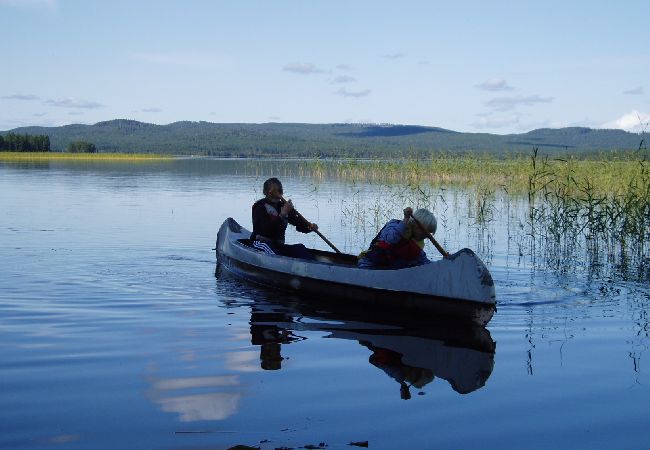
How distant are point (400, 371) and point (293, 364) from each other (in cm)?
94

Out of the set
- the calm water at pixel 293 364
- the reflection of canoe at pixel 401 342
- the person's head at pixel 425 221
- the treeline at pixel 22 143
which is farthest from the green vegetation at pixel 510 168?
the treeline at pixel 22 143

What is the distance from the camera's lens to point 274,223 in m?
11.9

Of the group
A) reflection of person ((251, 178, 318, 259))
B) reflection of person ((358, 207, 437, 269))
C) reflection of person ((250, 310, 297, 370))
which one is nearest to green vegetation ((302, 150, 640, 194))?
reflection of person ((251, 178, 318, 259))

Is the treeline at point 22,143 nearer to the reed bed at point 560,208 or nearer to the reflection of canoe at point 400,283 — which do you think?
the reed bed at point 560,208

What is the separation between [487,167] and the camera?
2188 centimetres

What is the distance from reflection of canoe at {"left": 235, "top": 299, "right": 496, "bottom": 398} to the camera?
6.82m

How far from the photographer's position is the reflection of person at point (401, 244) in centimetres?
902

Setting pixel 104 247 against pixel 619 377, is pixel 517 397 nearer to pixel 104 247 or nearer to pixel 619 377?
pixel 619 377

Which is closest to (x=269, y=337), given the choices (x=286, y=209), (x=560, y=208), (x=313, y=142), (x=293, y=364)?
(x=293, y=364)

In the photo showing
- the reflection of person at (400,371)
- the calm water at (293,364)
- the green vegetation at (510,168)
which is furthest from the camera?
the green vegetation at (510,168)

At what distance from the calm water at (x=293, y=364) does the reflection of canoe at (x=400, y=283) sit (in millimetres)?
286

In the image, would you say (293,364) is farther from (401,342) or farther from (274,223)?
(274,223)

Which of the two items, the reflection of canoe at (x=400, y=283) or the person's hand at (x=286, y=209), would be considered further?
the person's hand at (x=286, y=209)

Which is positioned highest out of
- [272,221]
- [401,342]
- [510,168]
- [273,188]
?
[510,168]
